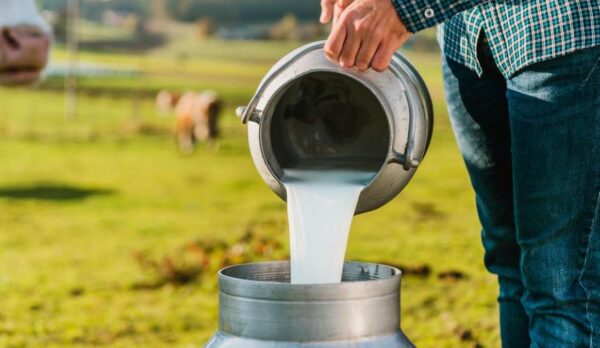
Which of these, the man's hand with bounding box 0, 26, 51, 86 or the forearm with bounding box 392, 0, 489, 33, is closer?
the forearm with bounding box 392, 0, 489, 33

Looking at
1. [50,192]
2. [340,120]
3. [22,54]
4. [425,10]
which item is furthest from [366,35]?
[50,192]

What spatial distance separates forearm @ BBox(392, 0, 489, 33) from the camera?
1.54 meters

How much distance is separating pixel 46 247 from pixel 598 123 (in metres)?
4.26

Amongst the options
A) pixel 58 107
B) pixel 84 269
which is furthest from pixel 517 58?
pixel 58 107

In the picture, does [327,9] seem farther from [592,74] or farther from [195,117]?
[195,117]

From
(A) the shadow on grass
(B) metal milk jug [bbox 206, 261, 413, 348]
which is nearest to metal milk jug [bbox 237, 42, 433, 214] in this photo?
(B) metal milk jug [bbox 206, 261, 413, 348]

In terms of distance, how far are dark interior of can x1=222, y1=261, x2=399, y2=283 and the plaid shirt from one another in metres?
0.37

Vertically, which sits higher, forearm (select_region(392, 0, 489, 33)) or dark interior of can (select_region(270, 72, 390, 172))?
forearm (select_region(392, 0, 489, 33))

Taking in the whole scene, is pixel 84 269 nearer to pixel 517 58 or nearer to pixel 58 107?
pixel 517 58

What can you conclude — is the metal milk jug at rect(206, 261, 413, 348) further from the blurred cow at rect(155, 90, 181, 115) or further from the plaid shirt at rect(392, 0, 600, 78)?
the blurred cow at rect(155, 90, 181, 115)

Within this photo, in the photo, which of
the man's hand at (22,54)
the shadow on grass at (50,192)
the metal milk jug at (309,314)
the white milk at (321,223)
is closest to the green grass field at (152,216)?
the shadow on grass at (50,192)

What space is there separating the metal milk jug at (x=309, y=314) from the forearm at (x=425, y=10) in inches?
14.8

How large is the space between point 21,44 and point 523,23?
1.27 metres

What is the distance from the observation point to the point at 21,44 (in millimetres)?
2402
